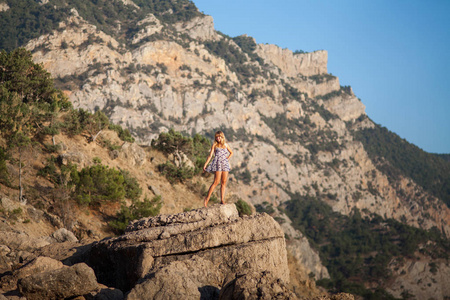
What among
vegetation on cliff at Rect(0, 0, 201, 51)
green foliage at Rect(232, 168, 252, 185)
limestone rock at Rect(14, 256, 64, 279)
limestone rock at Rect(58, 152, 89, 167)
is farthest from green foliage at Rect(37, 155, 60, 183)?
vegetation on cliff at Rect(0, 0, 201, 51)

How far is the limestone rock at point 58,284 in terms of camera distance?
752 cm

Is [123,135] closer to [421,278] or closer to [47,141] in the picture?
[47,141]

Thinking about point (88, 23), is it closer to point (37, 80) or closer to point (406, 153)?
point (37, 80)

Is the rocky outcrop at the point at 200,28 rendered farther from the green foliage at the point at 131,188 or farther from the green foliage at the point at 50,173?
the green foliage at the point at 50,173

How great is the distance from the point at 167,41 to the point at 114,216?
10436 cm

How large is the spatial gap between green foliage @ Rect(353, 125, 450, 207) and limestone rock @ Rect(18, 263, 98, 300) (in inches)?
5487

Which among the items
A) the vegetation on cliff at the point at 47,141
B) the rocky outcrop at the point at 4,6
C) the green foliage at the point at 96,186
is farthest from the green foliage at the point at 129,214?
the rocky outcrop at the point at 4,6

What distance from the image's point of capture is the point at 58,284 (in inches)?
298

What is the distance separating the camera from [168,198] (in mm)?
26812

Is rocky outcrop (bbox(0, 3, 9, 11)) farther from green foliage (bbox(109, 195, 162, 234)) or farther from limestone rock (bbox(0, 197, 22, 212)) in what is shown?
limestone rock (bbox(0, 197, 22, 212))

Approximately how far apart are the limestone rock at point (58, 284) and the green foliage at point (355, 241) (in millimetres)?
59852

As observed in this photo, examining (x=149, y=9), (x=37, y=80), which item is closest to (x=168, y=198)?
(x=37, y=80)

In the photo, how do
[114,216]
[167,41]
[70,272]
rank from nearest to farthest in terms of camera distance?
[70,272] < [114,216] < [167,41]

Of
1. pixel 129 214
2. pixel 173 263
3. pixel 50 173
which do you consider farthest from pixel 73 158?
pixel 173 263
